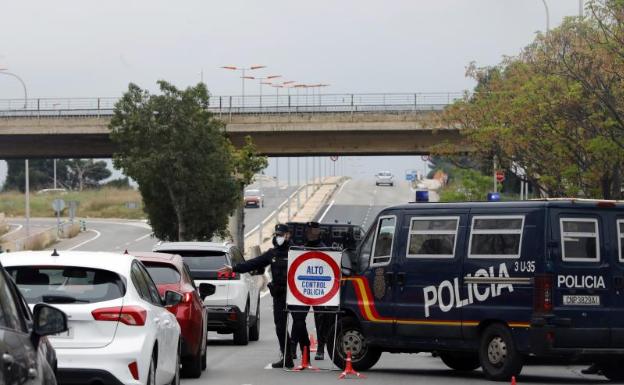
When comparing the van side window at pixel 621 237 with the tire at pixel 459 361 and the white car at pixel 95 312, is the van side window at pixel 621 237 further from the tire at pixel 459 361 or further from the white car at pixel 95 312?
the white car at pixel 95 312

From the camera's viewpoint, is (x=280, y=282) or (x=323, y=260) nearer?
(x=323, y=260)

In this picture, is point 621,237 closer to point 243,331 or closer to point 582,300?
point 582,300

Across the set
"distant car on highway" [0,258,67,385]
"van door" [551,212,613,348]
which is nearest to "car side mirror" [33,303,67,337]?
"distant car on highway" [0,258,67,385]

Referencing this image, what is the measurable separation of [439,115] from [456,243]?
4602 cm

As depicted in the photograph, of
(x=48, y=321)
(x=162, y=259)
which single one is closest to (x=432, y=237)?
(x=162, y=259)

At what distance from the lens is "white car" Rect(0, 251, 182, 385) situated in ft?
38.5

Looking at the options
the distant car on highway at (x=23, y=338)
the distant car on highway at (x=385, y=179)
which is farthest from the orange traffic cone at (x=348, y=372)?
the distant car on highway at (x=385, y=179)

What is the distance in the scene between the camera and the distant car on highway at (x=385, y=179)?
154 metres

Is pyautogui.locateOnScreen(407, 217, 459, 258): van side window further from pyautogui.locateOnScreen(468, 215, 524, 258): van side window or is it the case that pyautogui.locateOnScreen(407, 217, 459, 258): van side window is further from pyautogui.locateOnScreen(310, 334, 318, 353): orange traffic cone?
pyautogui.locateOnScreen(310, 334, 318, 353): orange traffic cone

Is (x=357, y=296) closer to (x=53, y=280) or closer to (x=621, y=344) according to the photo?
(x=621, y=344)

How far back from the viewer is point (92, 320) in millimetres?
11812

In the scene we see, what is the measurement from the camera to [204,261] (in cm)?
2348

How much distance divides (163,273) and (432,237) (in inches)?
137

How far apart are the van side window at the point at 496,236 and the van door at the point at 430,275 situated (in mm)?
184
